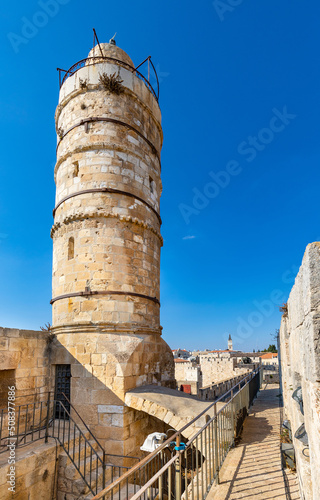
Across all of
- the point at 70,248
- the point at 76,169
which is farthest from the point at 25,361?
the point at 76,169

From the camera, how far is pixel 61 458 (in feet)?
20.9

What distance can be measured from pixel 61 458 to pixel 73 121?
8671 mm

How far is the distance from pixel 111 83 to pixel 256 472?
9.64 m

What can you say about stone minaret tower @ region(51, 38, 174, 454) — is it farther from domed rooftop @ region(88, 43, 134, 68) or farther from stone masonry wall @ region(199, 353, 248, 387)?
stone masonry wall @ region(199, 353, 248, 387)

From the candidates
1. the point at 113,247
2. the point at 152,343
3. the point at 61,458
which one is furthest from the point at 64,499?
the point at 113,247

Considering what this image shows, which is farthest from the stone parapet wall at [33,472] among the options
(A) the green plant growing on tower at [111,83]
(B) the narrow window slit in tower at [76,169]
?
(A) the green plant growing on tower at [111,83]

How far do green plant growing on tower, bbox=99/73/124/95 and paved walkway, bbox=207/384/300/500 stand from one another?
30.6 ft

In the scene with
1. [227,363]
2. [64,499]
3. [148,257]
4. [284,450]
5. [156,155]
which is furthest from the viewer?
[227,363]

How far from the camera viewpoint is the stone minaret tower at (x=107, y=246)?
7570 mm

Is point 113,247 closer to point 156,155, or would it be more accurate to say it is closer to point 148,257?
point 148,257

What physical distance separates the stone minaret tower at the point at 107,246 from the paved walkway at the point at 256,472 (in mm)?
3002

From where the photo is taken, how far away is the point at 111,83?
9164mm

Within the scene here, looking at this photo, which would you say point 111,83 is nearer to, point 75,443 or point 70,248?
point 70,248

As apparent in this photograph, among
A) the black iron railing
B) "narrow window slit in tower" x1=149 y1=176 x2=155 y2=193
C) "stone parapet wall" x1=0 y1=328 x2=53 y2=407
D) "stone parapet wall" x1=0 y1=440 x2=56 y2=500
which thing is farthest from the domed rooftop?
"stone parapet wall" x1=0 y1=440 x2=56 y2=500
